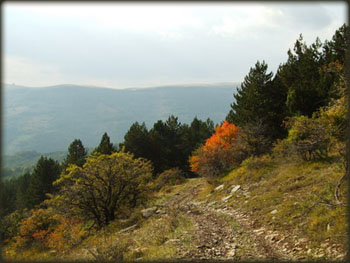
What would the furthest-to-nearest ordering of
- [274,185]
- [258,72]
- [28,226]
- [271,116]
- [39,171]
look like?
1. [39,171]
2. [258,72]
3. [271,116]
4. [28,226]
5. [274,185]

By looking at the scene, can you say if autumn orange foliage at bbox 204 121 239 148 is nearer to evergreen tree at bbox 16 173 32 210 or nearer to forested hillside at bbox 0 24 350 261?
forested hillside at bbox 0 24 350 261

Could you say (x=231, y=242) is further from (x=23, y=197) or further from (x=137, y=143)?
(x=23, y=197)

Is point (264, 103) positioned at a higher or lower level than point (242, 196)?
higher

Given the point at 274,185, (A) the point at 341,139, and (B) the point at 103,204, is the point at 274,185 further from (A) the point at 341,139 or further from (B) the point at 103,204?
(B) the point at 103,204

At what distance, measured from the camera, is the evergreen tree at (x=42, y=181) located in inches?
1869

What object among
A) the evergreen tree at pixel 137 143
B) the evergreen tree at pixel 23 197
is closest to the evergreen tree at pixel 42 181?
the evergreen tree at pixel 23 197

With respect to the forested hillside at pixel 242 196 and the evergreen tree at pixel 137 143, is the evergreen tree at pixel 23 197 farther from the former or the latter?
the evergreen tree at pixel 137 143

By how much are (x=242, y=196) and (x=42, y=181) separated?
4517cm

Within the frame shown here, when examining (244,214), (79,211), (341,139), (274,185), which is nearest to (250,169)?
(274,185)

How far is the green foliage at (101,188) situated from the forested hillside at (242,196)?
7 cm

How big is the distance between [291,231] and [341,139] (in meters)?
4.56

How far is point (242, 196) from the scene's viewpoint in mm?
14320

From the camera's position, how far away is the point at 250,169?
1908cm

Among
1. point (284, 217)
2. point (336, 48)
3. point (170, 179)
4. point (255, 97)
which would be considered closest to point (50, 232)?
point (170, 179)
